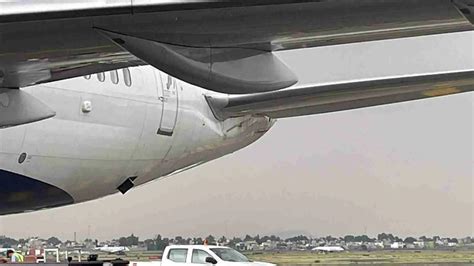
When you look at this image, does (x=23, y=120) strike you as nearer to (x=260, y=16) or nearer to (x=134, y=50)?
(x=134, y=50)

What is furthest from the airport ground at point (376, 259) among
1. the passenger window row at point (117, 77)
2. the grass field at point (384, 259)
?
the passenger window row at point (117, 77)

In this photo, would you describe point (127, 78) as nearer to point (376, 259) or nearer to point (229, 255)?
point (229, 255)

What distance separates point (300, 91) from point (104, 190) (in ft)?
10.6

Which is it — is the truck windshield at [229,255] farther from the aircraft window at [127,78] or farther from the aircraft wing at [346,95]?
the aircraft window at [127,78]

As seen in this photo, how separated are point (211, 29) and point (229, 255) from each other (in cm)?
1786

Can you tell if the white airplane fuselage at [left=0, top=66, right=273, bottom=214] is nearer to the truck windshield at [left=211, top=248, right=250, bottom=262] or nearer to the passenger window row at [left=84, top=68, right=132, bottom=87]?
the passenger window row at [left=84, top=68, right=132, bottom=87]

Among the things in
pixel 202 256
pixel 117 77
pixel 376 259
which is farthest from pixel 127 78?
pixel 376 259

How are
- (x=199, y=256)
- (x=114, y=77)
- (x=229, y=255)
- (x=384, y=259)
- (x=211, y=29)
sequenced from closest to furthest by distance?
(x=211, y=29), (x=114, y=77), (x=229, y=255), (x=199, y=256), (x=384, y=259)

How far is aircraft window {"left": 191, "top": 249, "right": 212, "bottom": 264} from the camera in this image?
21812 mm

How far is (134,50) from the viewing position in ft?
14.8

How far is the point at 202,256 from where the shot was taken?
21.9 meters

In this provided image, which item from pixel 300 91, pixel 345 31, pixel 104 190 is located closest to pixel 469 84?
pixel 300 91

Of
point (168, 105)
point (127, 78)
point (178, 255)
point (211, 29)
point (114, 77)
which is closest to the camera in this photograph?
point (211, 29)

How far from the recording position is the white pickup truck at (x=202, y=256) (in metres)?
21.5
